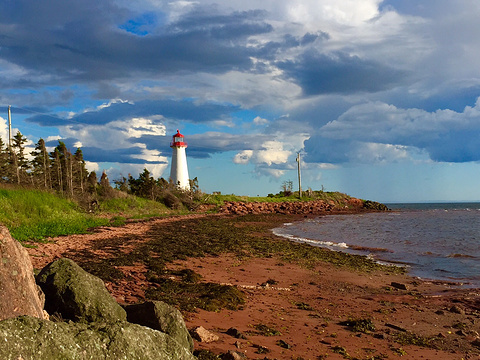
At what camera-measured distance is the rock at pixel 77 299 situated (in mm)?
5496

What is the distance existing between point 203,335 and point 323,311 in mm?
3962

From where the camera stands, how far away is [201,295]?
9.14 meters

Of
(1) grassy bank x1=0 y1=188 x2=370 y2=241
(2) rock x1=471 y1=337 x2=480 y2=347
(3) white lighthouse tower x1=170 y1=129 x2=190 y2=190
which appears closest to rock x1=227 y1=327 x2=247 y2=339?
(2) rock x1=471 y1=337 x2=480 y2=347

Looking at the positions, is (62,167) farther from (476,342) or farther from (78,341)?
(78,341)

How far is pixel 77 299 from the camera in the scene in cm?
557

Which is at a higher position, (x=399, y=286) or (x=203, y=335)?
(x=203, y=335)

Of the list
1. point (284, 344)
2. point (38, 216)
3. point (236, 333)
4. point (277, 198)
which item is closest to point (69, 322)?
point (236, 333)

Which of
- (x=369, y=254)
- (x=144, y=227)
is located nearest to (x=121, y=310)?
(x=369, y=254)

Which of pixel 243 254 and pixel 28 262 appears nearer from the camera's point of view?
pixel 28 262

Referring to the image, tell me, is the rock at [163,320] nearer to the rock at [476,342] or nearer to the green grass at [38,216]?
the rock at [476,342]

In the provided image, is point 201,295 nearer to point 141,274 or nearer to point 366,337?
point 141,274

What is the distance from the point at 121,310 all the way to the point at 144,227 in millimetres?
18643

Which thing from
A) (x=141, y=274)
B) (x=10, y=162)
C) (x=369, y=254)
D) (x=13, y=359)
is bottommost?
(x=369, y=254)

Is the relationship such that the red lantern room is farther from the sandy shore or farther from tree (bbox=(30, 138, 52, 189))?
the sandy shore
